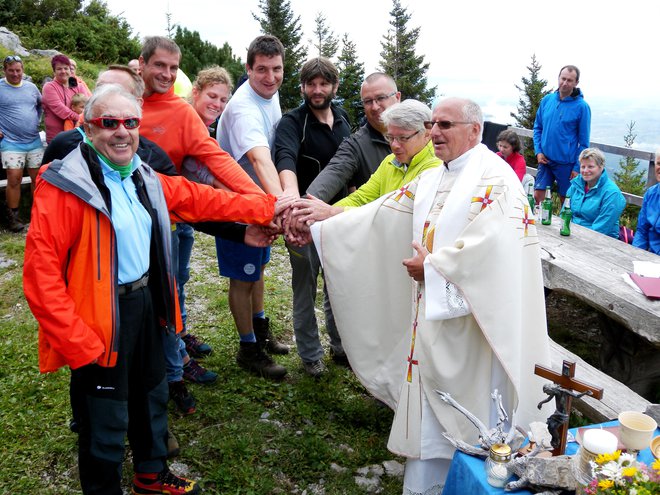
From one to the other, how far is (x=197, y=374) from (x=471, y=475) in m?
2.47

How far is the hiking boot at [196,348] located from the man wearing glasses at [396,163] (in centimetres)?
153

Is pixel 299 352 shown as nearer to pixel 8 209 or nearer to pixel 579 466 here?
pixel 579 466

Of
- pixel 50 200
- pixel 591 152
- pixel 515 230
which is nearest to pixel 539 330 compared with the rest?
pixel 515 230

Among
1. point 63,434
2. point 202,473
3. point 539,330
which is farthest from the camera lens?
point 63,434

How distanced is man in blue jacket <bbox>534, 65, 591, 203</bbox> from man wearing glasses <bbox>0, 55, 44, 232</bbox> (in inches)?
276

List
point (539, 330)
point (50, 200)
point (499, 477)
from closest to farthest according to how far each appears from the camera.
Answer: point (499, 477), point (50, 200), point (539, 330)

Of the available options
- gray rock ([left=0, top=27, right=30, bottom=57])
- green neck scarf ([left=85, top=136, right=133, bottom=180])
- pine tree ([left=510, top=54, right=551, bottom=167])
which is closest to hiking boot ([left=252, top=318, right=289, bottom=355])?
green neck scarf ([left=85, top=136, right=133, bottom=180])

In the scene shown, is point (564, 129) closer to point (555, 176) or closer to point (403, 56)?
point (555, 176)

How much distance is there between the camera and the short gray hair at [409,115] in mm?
3100

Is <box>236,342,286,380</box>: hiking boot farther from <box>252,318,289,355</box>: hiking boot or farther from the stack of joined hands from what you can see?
the stack of joined hands

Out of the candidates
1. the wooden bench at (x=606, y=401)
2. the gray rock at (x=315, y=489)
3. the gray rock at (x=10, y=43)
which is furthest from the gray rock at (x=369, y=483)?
the gray rock at (x=10, y=43)

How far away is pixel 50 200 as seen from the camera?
2.31 metres

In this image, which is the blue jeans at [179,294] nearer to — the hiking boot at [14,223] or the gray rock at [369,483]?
the gray rock at [369,483]

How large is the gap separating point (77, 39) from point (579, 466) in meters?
21.8
